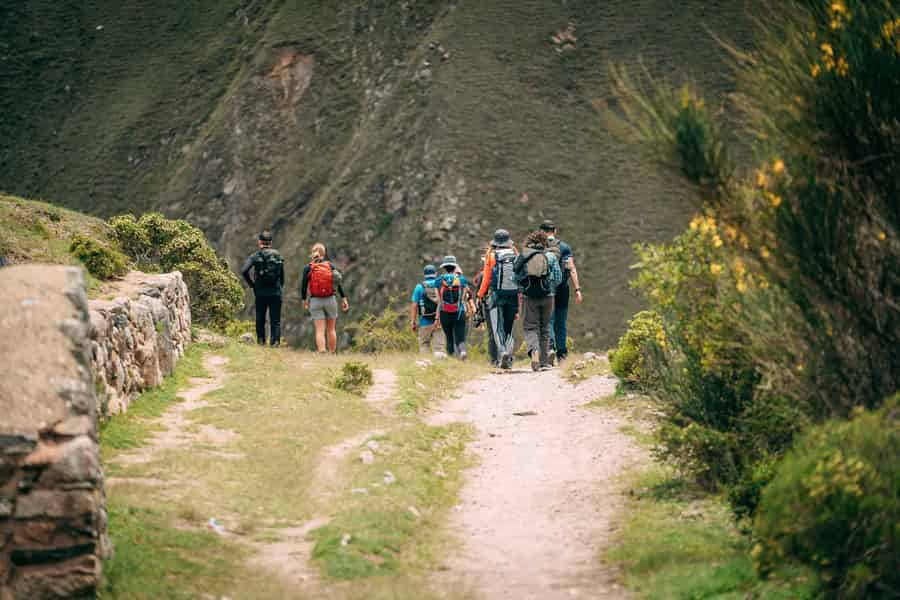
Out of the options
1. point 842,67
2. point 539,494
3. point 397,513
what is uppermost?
point 842,67

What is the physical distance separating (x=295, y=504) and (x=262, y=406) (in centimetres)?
446

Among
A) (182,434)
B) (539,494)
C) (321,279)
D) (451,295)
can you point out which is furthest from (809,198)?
(321,279)

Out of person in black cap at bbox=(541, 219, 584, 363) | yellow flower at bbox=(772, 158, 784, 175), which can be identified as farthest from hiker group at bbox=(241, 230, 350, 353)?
yellow flower at bbox=(772, 158, 784, 175)

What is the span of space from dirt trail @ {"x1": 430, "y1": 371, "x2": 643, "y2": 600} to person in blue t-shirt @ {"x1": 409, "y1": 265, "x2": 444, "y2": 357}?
15.5ft

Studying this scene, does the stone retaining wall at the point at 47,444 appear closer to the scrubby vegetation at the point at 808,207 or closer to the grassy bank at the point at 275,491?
the grassy bank at the point at 275,491

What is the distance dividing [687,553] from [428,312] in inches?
551

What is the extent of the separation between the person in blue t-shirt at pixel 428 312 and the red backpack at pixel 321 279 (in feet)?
6.05

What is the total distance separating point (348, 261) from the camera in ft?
241

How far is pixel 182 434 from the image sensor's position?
43.5ft

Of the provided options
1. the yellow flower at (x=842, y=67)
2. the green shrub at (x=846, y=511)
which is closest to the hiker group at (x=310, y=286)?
the yellow flower at (x=842, y=67)

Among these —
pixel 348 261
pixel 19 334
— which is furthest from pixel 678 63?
pixel 19 334

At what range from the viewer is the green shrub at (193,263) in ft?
86.6

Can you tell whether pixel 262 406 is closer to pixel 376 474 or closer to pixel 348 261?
pixel 376 474

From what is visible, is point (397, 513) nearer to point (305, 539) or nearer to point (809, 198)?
point (305, 539)
